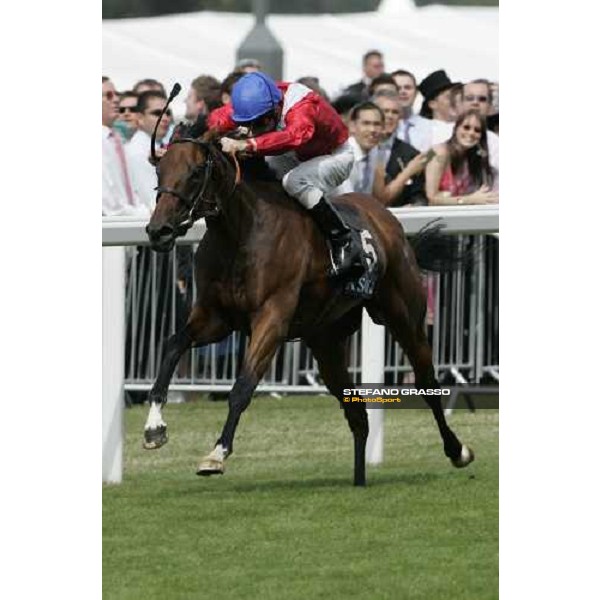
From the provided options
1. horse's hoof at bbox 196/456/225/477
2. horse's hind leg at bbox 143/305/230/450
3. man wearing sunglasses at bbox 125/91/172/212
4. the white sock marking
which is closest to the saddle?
horse's hind leg at bbox 143/305/230/450

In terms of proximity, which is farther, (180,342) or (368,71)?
(368,71)

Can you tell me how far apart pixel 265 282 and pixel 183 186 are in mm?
709

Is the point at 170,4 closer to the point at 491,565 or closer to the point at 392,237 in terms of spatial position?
the point at 392,237

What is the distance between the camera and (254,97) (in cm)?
924

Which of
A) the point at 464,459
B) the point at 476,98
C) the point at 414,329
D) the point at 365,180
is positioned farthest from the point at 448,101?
the point at 464,459

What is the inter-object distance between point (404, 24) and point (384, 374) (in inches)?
110

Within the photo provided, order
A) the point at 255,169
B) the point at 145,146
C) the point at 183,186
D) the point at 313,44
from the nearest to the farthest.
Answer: the point at 183,186
the point at 255,169
the point at 145,146
the point at 313,44

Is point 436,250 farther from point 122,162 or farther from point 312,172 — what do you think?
point 122,162

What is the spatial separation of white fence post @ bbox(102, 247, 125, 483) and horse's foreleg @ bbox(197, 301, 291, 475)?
0.86m

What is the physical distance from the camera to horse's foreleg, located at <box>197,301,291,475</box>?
349 inches

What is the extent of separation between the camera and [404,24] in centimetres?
1271

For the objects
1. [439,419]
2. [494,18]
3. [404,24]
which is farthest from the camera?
[404,24]

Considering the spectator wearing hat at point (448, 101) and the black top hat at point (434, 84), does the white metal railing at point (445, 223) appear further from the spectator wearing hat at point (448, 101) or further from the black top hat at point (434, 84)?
the black top hat at point (434, 84)
